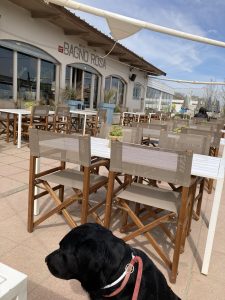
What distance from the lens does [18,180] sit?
355 centimetres

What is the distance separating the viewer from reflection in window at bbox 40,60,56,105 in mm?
8789

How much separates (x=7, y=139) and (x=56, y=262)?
5139mm

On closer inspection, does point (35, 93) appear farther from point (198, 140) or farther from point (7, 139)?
point (198, 140)

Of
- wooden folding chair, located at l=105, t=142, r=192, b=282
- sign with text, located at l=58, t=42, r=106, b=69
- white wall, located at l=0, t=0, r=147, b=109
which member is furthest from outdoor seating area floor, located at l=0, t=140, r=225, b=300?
sign with text, located at l=58, t=42, r=106, b=69

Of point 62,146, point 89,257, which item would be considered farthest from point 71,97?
point 89,257

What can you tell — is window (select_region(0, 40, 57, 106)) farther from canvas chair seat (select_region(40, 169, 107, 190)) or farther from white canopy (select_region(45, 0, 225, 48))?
canvas chair seat (select_region(40, 169, 107, 190))

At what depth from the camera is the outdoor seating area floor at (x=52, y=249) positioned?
68.9 inches

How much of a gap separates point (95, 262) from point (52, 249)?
118 cm

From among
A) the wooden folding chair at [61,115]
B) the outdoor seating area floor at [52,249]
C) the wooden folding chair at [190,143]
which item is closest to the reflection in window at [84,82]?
the wooden folding chair at [61,115]

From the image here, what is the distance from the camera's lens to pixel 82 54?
406 inches

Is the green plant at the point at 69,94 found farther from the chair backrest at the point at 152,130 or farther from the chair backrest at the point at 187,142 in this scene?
the chair backrest at the point at 187,142

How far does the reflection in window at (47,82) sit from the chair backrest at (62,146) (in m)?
6.96

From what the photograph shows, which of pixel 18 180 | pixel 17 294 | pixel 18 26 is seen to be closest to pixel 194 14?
pixel 18 26

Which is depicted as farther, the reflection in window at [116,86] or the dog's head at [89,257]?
the reflection in window at [116,86]
